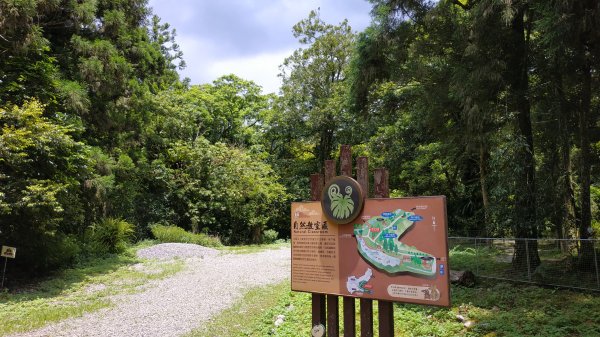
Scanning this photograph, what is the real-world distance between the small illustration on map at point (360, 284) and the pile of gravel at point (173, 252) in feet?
36.0

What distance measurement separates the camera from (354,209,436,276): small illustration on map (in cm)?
357

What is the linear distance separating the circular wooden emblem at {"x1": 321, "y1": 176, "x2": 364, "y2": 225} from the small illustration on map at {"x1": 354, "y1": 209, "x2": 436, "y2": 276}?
162mm

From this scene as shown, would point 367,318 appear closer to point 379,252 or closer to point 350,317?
point 350,317

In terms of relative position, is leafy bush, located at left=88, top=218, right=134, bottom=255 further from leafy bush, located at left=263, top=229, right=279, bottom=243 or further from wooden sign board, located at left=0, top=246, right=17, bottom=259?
leafy bush, located at left=263, top=229, right=279, bottom=243

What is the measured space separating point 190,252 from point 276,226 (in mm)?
10575

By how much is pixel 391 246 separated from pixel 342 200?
697 mm

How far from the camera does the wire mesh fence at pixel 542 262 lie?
23.1 ft

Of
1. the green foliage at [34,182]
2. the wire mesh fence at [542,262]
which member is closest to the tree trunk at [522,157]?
the wire mesh fence at [542,262]

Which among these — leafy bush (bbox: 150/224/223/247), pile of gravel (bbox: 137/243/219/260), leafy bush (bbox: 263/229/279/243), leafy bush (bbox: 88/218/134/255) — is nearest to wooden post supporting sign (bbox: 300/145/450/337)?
pile of gravel (bbox: 137/243/219/260)

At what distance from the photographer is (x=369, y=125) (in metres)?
21.6

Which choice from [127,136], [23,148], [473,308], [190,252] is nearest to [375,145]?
[190,252]

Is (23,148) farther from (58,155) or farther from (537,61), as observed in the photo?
(537,61)

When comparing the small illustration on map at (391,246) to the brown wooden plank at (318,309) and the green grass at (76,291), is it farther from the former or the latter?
the green grass at (76,291)

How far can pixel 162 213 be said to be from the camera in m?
19.9
